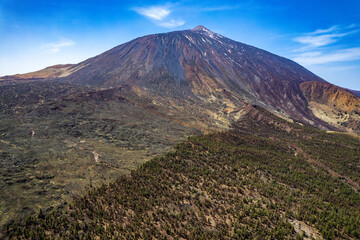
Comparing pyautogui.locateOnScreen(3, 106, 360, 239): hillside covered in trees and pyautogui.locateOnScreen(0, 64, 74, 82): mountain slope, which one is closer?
pyautogui.locateOnScreen(3, 106, 360, 239): hillside covered in trees

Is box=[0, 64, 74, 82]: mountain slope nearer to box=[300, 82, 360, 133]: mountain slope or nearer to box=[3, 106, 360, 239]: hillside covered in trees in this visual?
box=[3, 106, 360, 239]: hillside covered in trees

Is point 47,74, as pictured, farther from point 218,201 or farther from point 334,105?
point 334,105

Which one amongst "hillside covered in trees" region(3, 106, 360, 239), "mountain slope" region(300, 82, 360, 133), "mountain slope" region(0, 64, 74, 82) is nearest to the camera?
"hillside covered in trees" region(3, 106, 360, 239)

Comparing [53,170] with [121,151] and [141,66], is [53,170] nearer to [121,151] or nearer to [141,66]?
[121,151]

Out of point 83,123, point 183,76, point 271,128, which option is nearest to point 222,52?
point 183,76

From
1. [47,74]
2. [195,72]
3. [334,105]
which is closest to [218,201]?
[195,72]

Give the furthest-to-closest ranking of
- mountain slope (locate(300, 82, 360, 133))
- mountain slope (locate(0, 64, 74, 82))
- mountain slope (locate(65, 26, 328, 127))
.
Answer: mountain slope (locate(0, 64, 74, 82)) → mountain slope (locate(65, 26, 328, 127)) → mountain slope (locate(300, 82, 360, 133))

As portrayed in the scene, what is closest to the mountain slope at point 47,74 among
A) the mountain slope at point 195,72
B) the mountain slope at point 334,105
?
the mountain slope at point 195,72

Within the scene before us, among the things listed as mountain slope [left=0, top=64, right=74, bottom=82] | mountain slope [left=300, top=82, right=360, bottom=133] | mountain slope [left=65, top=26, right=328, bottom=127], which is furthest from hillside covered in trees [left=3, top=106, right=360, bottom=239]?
mountain slope [left=0, top=64, right=74, bottom=82]
